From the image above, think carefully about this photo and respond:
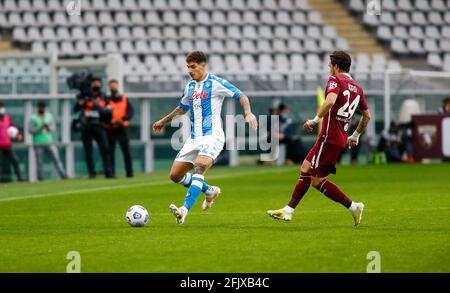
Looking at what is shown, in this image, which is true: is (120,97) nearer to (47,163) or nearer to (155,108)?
(47,163)

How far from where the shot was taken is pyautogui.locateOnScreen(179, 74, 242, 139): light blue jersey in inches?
481

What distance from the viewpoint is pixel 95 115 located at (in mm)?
23125

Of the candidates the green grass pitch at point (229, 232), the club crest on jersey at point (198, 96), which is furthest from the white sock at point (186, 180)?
the club crest on jersey at point (198, 96)

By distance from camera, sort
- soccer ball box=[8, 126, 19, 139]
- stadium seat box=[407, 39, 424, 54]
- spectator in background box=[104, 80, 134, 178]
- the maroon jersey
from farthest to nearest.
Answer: stadium seat box=[407, 39, 424, 54] → soccer ball box=[8, 126, 19, 139] → spectator in background box=[104, 80, 134, 178] → the maroon jersey

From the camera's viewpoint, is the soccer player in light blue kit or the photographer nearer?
the soccer player in light blue kit

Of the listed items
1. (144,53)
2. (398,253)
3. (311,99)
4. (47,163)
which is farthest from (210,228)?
(144,53)

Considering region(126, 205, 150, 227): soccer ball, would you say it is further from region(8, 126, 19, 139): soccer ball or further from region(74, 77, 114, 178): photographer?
region(8, 126, 19, 139): soccer ball

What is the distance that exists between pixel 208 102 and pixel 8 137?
1255cm

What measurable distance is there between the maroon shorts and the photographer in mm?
12258

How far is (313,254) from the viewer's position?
882cm

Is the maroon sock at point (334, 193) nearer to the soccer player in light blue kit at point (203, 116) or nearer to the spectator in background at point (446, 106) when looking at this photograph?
the soccer player in light blue kit at point (203, 116)

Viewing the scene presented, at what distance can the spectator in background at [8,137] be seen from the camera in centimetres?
2388

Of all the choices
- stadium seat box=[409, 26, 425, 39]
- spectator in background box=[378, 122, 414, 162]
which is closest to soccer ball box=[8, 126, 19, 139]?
spectator in background box=[378, 122, 414, 162]

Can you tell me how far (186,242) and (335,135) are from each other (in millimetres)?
2245
